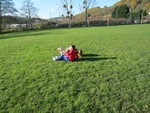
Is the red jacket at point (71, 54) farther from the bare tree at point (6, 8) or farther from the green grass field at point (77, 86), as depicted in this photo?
the bare tree at point (6, 8)

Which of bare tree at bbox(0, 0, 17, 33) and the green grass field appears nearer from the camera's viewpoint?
the green grass field

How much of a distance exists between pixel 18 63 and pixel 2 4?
124 feet

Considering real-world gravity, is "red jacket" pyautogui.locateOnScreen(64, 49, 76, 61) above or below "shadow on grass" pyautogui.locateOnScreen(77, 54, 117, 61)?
above

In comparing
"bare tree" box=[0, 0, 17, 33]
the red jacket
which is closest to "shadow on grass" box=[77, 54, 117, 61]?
the red jacket

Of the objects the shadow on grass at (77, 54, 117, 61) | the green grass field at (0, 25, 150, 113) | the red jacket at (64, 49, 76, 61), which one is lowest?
the green grass field at (0, 25, 150, 113)

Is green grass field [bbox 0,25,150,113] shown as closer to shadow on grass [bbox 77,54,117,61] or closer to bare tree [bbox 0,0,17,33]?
shadow on grass [bbox 77,54,117,61]

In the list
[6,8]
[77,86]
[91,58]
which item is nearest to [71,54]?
[91,58]

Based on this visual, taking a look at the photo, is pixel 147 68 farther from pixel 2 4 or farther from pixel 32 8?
pixel 32 8

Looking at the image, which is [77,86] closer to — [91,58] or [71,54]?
[71,54]

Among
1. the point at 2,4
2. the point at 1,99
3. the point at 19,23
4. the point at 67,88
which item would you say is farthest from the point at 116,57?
→ the point at 19,23

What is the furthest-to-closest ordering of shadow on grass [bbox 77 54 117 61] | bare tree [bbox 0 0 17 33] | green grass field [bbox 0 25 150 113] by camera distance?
bare tree [bbox 0 0 17 33]
shadow on grass [bbox 77 54 117 61]
green grass field [bbox 0 25 150 113]

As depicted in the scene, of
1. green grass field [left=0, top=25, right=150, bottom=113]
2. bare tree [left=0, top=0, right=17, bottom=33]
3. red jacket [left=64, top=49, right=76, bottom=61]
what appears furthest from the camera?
bare tree [left=0, top=0, right=17, bottom=33]

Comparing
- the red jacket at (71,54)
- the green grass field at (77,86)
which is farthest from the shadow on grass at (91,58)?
the red jacket at (71,54)

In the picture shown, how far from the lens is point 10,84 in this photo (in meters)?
5.41
